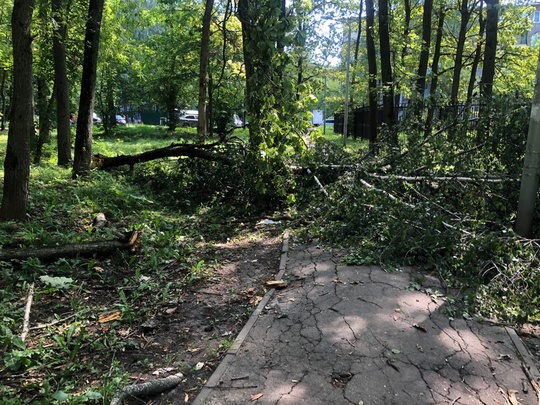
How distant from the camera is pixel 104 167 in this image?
36.5ft

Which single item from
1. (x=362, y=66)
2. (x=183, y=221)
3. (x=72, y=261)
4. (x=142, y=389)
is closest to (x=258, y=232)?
(x=183, y=221)

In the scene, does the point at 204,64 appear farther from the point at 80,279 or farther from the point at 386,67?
the point at 80,279

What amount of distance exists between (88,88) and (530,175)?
8.60 metres

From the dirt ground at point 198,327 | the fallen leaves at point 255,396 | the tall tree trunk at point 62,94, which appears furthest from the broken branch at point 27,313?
the tall tree trunk at point 62,94

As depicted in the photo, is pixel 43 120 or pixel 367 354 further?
pixel 43 120

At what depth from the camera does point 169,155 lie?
10.2 m

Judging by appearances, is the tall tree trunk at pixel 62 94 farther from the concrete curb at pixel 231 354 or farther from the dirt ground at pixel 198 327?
the concrete curb at pixel 231 354

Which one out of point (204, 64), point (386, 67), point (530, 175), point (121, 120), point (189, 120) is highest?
point (204, 64)

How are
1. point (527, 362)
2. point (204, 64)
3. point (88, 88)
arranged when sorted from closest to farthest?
point (527, 362) → point (88, 88) → point (204, 64)

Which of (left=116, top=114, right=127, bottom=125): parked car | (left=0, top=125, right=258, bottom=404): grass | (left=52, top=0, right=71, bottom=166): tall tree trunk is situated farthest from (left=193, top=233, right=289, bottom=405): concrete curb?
(left=116, top=114, right=127, bottom=125): parked car

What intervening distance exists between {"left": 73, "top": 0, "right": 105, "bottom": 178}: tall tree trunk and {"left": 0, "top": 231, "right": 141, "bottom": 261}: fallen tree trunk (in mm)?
→ 4569

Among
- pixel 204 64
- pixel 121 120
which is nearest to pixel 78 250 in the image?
pixel 204 64

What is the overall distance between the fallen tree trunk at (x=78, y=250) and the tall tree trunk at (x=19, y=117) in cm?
142

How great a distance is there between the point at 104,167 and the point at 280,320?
872 centimetres
